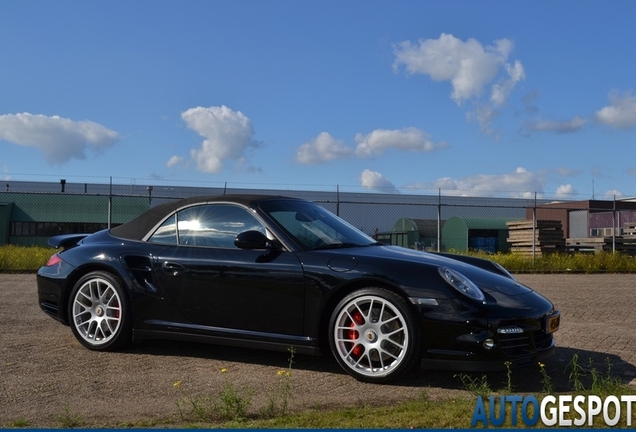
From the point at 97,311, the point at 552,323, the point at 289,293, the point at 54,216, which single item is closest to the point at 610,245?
the point at 54,216

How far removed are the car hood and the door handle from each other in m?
1.28

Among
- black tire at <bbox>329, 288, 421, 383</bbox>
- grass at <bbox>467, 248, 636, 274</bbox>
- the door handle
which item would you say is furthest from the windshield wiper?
grass at <bbox>467, 248, 636, 274</bbox>

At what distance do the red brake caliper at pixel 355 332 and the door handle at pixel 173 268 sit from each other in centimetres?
152

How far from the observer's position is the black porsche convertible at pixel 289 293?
16.9ft

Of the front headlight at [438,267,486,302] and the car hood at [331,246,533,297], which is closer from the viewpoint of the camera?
the front headlight at [438,267,486,302]

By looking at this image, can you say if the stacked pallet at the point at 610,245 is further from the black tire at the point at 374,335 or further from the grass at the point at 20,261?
the black tire at the point at 374,335

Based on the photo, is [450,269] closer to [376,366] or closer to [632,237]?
[376,366]

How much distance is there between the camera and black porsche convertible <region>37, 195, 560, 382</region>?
5148mm

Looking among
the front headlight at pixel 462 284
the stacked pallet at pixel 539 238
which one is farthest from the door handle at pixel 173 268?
the stacked pallet at pixel 539 238

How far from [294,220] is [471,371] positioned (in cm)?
192

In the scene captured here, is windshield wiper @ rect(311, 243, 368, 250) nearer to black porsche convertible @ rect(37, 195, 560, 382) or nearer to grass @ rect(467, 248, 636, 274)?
black porsche convertible @ rect(37, 195, 560, 382)

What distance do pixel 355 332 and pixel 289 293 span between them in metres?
0.61

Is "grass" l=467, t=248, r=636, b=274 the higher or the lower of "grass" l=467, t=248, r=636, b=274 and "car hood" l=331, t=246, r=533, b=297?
the lower

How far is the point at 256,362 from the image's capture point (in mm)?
6035
